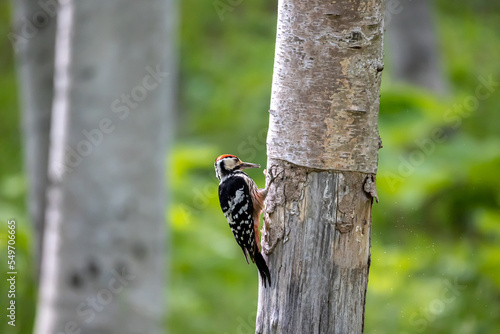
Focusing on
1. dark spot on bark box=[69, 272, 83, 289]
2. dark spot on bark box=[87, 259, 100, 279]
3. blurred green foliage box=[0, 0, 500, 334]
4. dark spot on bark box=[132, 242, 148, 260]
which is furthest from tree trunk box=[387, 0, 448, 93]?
dark spot on bark box=[69, 272, 83, 289]

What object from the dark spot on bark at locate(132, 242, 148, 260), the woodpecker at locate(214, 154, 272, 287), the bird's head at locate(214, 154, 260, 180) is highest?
the bird's head at locate(214, 154, 260, 180)

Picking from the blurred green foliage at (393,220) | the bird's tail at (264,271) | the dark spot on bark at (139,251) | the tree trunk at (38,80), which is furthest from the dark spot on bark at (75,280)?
the bird's tail at (264,271)

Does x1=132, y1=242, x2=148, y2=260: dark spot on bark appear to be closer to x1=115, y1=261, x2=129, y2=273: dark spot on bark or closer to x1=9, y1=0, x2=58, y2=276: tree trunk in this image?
x1=115, y1=261, x2=129, y2=273: dark spot on bark

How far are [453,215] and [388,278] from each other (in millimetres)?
2046

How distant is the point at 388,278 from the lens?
6.24 meters

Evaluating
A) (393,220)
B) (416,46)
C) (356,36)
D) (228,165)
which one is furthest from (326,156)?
(416,46)

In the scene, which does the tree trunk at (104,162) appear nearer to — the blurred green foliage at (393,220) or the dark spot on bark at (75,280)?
the dark spot on bark at (75,280)

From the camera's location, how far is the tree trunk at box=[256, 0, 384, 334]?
2.06 metres

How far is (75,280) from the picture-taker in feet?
13.3

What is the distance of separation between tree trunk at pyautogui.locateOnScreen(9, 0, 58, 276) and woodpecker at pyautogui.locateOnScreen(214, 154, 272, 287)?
2.48m

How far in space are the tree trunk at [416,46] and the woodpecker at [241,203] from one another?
763cm

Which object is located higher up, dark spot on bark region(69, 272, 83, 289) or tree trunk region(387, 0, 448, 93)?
tree trunk region(387, 0, 448, 93)

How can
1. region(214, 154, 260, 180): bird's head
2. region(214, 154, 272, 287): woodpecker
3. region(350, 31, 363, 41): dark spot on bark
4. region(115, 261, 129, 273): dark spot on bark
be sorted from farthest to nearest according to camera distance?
region(115, 261, 129, 273): dark spot on bark → region(214, 154, 260, 180): bird's head → region(214, 154, 272, 287): woodpecker → region(350, 31, 363, 41): dark spot on bark

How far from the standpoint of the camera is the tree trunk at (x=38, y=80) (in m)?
5.02
